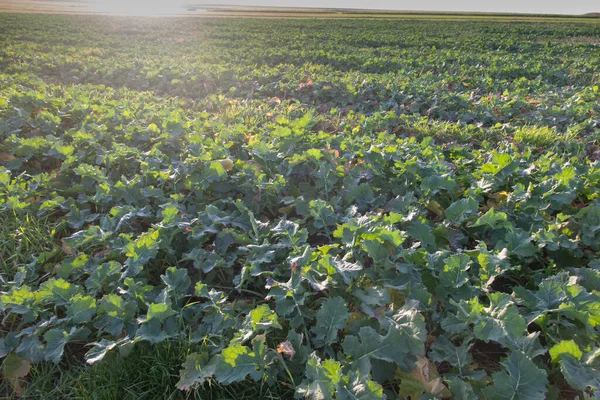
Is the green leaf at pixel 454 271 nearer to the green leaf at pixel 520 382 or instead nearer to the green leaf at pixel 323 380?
the green leaf at pixel 520 382

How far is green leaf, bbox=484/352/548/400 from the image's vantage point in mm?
1571

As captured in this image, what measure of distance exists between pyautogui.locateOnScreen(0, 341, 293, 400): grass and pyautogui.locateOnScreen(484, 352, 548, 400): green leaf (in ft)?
2.90

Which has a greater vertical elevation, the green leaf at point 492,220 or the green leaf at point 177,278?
the green leaf at point 492,220

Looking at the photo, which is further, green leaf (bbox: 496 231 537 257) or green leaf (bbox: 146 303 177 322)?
green leaf (bbox: 496 231 537 257)

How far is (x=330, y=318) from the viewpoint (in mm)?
1917

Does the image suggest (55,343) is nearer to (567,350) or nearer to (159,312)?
(159,312)

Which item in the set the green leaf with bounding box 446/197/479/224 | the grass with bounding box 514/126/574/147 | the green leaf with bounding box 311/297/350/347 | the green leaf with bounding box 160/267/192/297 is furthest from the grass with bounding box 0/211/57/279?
the grass with bounding box 514/126/574/147

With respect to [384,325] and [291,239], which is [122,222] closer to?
[291,239]

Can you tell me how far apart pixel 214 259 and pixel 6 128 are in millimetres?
3598

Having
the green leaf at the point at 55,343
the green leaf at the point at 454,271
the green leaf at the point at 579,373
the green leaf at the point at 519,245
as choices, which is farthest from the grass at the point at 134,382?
the green leaf at the point at 519,245

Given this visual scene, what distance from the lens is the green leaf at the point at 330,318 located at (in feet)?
6.21

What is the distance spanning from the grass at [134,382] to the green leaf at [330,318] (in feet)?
0.94

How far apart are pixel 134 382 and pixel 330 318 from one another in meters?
0.99

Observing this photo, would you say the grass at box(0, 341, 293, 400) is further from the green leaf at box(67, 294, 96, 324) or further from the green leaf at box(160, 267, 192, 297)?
the green leaf at box(160, 267, 192, 297)
